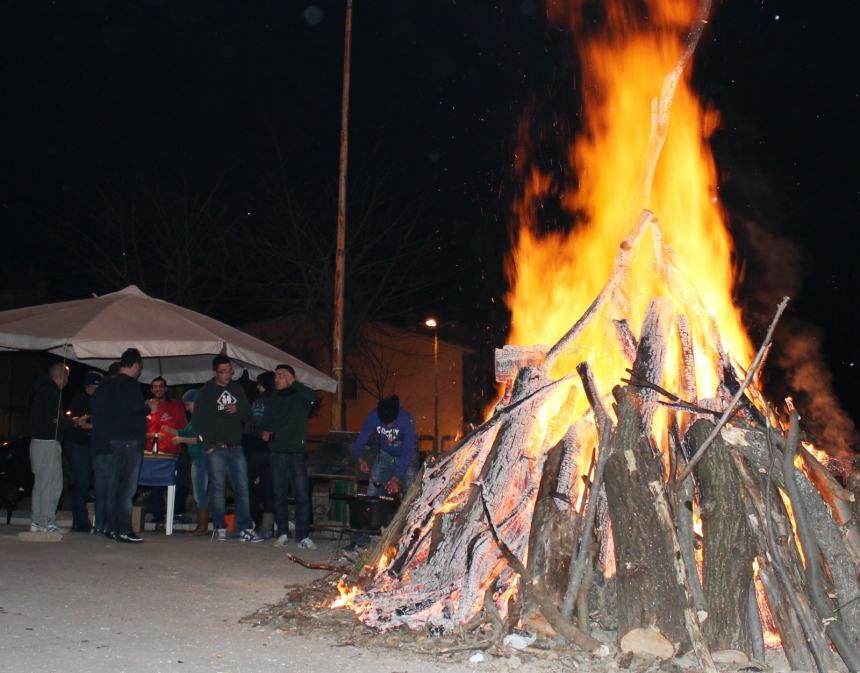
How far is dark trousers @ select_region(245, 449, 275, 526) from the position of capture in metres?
11.1

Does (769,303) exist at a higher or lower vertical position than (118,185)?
lower

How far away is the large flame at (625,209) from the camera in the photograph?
25.8 ft

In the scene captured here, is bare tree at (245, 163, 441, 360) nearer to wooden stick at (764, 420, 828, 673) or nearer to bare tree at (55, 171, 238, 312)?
bare tree at (55, 171, 238, 312)

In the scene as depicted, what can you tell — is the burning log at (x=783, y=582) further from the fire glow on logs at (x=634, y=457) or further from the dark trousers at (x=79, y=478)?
the dark trousers at (x=79, y=478)

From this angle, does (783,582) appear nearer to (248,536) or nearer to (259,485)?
(248,536)

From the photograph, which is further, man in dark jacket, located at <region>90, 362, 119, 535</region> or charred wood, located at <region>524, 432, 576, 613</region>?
man in dark jacket, located at <region>90, 362, 119, 535</region>

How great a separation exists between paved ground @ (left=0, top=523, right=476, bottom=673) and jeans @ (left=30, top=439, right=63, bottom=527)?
448 mm

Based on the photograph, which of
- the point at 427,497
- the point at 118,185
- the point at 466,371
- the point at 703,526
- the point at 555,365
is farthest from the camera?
the point at 466,371

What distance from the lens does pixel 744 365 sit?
7918 millimetres

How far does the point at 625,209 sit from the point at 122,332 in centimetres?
618

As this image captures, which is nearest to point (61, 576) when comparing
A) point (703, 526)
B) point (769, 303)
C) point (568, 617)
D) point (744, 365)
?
point (568, 617)

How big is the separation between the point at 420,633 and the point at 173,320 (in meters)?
7.31

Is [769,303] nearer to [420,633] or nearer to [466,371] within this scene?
[420,633]

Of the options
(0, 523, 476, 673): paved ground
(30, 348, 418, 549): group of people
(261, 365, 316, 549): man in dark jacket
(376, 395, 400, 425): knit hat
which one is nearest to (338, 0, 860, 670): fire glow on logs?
(0, 523, 476, 673): paved ground
